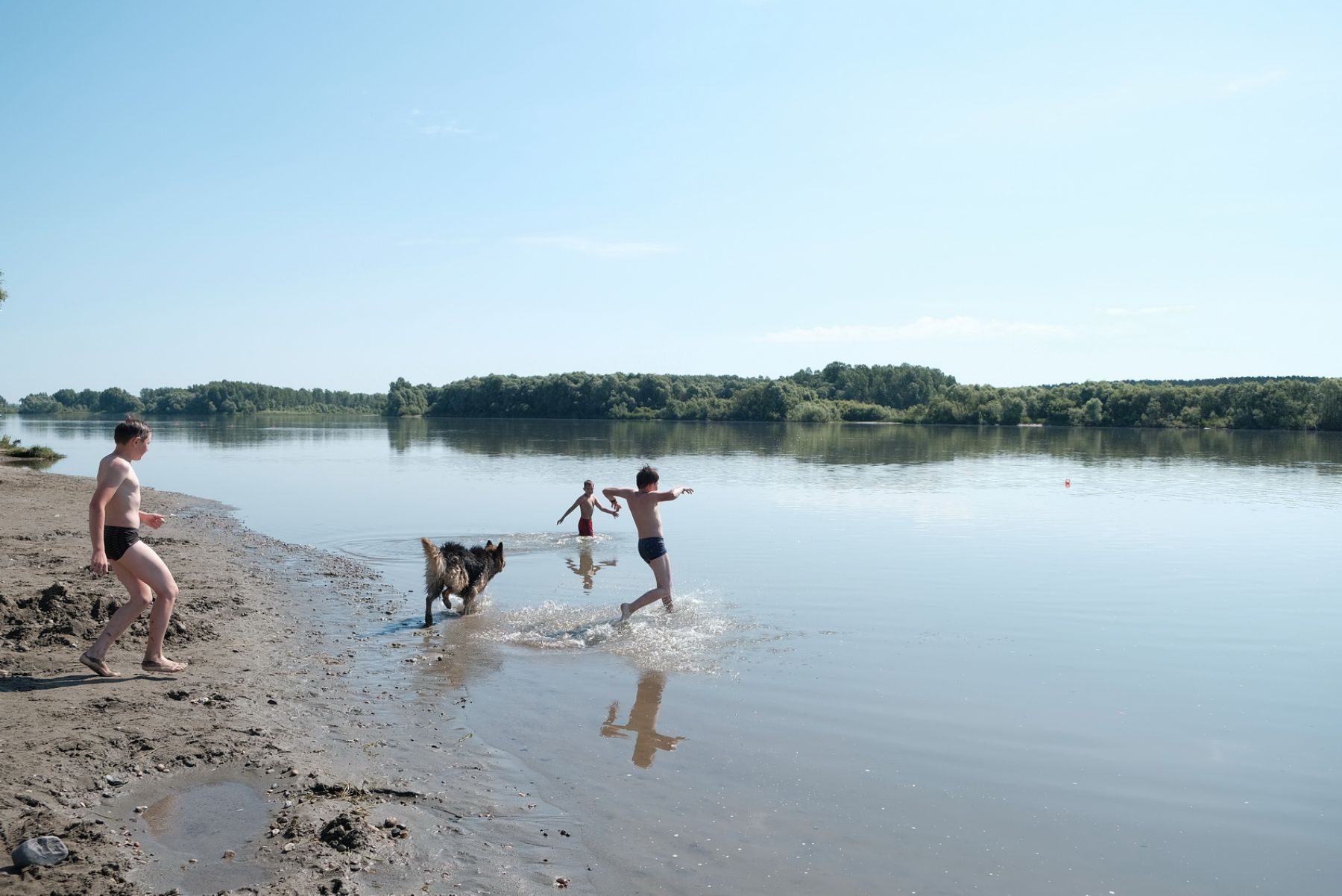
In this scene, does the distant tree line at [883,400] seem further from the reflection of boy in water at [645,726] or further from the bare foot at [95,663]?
the bare foot at [95,663]

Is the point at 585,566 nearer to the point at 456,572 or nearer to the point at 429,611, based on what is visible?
the point at 456,572

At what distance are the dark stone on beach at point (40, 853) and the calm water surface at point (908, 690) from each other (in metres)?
2.79

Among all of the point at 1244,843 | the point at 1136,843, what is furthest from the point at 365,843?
the point at 1244,843

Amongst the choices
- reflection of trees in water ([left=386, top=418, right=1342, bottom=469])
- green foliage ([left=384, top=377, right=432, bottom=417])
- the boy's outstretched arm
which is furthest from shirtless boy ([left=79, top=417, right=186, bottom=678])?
green foliage ([left=384, top=377, right=432, bottom=417])

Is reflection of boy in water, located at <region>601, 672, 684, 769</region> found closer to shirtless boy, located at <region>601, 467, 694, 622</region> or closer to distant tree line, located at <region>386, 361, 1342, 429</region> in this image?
shirtless boy, located at <region>601, 467, 694, 622</region>

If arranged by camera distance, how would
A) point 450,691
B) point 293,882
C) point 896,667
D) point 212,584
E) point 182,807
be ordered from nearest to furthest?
point 293,882 < point 182,807 < point 450,691 < point 896,667 < point 212,584

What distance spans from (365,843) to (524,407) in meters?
157

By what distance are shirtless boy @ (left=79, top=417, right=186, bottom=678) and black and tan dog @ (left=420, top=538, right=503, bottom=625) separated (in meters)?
3.34

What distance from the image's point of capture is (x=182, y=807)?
556cm

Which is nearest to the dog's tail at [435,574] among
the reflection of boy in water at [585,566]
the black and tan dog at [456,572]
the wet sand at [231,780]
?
the black and tan dog at [456,572]

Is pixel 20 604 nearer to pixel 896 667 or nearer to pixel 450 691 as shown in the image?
pixel 450 691

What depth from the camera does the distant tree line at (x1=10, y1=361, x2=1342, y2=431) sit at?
108625 mm

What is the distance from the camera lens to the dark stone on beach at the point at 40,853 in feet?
15.1

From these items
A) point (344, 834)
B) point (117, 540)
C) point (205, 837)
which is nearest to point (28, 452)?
point (117, 540)
